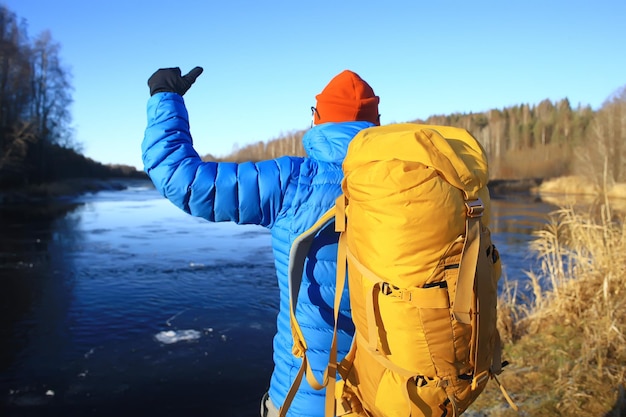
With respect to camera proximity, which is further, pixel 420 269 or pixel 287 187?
pixel 287 187

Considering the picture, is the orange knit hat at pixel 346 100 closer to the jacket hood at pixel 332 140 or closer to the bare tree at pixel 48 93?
the jacket hood at pixel 332 140

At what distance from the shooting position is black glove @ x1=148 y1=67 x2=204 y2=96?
1876mm

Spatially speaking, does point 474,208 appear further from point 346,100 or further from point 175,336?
point 175,336

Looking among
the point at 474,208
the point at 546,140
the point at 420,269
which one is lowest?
the point at 420,269

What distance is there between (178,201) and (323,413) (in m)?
1.00

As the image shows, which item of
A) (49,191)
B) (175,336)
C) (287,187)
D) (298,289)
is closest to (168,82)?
(287,187)

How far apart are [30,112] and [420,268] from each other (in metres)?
40.1

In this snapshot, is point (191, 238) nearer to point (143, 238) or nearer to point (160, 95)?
point (143, 238)

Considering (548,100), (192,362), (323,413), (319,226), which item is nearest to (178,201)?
(319,226)

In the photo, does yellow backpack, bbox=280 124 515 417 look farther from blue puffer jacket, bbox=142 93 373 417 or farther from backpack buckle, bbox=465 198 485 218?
blue puffer jacket, bbox=142 93 373 417

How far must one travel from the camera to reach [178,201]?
70.5 inches

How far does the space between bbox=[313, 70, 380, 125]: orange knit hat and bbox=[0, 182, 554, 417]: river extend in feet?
13.4

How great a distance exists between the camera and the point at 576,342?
4.94 meters

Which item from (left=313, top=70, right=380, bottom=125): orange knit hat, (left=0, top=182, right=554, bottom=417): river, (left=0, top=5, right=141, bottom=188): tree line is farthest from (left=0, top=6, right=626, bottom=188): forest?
(left=313, top=70, right=380, bottom=125): orange knit hat
